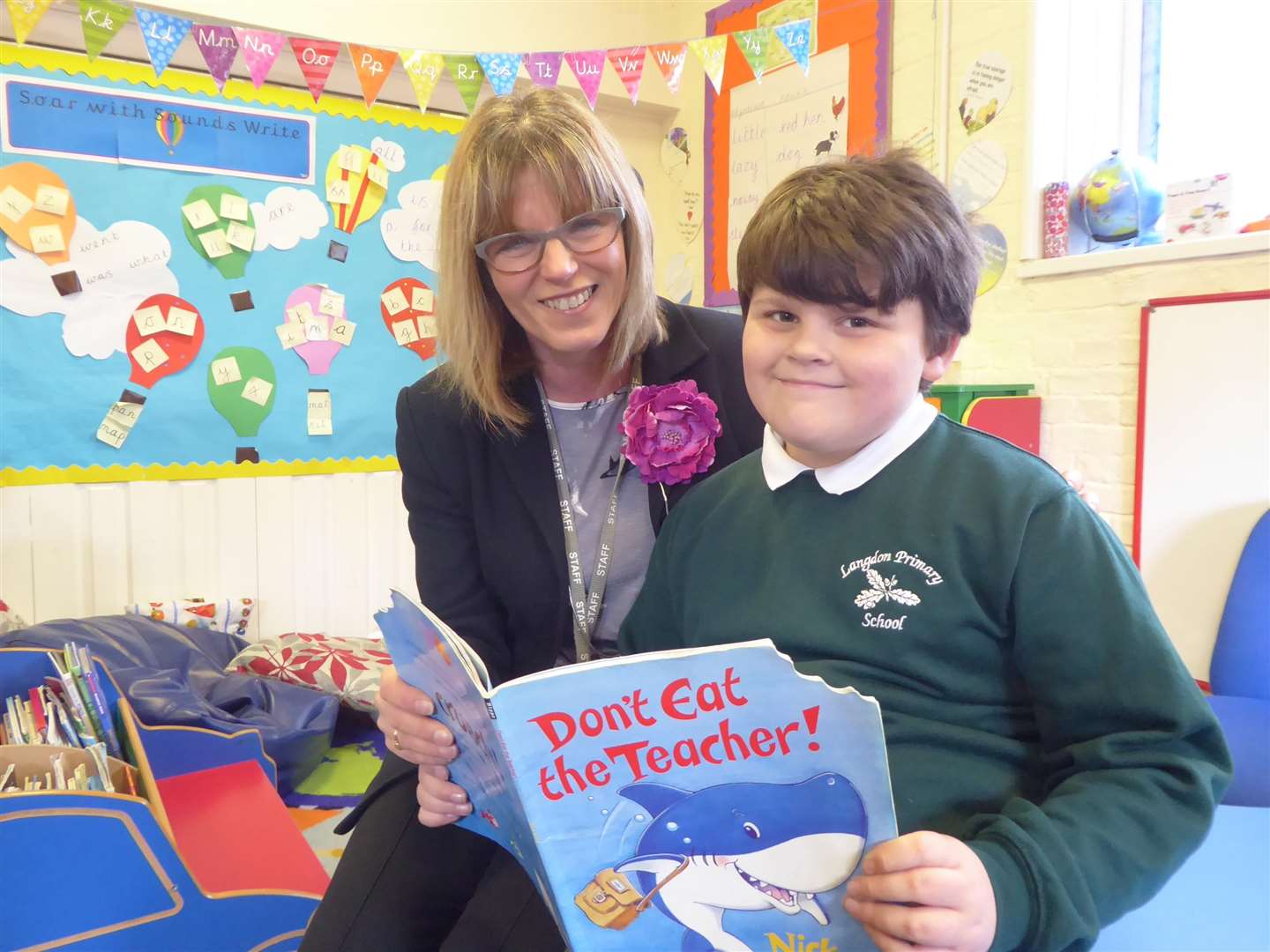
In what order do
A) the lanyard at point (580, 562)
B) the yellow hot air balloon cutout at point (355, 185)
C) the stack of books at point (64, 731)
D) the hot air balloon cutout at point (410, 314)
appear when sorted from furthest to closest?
the hot air balloon cutout at point (410, 314), the yellow hot air balloon cutout at point (355, 185), the stack of books at point (64, 731), the lanyard at point (580, 562)

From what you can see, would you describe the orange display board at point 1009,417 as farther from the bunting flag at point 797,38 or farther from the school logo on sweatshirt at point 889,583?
the school logo on sweatshirt at point 889,583

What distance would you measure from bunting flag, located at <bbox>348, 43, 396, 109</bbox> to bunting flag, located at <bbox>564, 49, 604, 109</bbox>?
477 mm

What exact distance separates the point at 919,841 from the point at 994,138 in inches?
86.7

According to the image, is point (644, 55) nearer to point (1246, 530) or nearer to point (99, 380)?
point (99, 380)

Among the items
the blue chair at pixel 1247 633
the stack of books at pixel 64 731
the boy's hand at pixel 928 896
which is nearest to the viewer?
the boy's hand at pixel 928 896

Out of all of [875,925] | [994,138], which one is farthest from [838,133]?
[875,925]

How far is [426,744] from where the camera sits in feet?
2.68

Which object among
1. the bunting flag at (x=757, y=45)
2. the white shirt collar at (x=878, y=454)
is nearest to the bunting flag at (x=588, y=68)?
the bunting flag at (x=757, y=45)

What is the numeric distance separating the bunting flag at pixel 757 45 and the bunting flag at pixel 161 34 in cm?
137

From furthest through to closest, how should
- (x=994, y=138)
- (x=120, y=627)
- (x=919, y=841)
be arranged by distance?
1. (x=994, y=138)
2. (x=120, y=627)
3. (x=919, y=841)

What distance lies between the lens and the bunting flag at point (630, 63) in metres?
2.37

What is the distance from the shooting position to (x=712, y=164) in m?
3.20

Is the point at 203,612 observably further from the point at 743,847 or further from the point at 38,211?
the point at 743,847

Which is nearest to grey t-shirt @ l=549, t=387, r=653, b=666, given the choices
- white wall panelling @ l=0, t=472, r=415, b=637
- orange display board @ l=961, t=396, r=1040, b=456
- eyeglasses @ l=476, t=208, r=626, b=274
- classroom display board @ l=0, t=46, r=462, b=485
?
eyeglasses @ l=476, t=208, r=626, b=274
